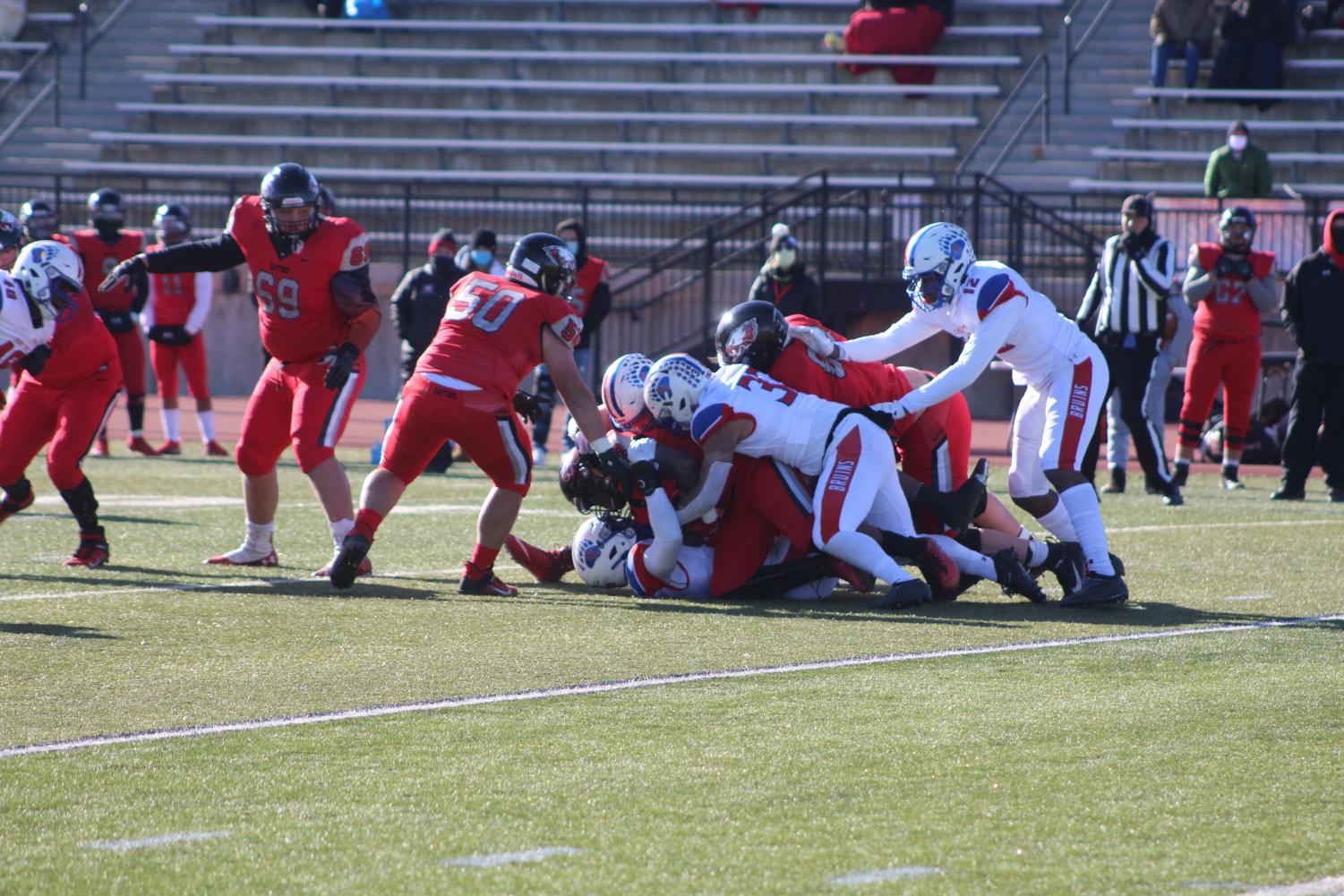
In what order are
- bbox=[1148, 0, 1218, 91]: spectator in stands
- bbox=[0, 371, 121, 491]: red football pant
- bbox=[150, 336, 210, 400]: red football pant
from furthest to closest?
bbox=[1148, 0, 1218, 91]: spectator in stands, bbox=[150, 336, 210, 400]: red football pant, bbox=[0, 371, 121, 491]: red football pant

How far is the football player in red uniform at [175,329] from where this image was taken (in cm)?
1498

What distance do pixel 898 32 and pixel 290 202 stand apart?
16.1m

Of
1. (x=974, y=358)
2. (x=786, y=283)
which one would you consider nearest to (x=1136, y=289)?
(x=786, y=283)

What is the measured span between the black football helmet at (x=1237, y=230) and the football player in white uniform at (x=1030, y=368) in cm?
589

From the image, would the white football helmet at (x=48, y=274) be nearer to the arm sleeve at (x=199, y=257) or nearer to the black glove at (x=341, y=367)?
the arm sleeve at (x=199, y=257)

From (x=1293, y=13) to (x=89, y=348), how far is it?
54.1 feet

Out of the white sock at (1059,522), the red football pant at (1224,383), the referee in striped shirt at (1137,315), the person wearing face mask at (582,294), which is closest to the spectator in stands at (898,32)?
the person wearing face mask at (582,294)

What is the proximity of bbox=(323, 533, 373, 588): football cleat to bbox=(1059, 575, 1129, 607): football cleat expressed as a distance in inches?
110

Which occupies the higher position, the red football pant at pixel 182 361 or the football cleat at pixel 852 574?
the red football pant at pixel 182 361

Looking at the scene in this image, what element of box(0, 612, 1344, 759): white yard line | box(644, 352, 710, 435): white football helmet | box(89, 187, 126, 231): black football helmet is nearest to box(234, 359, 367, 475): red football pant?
A: box(644, 352, 710, 435): white football helmet

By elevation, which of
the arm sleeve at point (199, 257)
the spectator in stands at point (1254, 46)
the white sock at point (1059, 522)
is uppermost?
the spectator in stands at point (1254, 46)

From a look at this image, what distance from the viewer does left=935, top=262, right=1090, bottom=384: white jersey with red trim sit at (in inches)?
296

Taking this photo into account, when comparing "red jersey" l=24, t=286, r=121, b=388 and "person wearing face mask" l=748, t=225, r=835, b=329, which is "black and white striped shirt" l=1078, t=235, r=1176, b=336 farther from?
"red jersey" l=24, t=286, r=121, b=388

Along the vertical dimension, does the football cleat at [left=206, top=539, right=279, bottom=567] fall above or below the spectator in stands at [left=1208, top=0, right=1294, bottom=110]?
below
